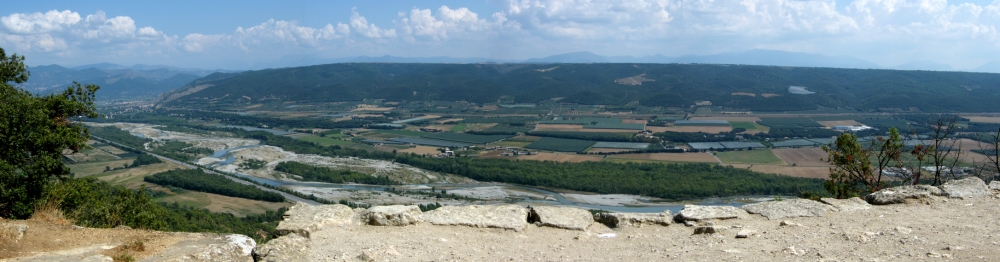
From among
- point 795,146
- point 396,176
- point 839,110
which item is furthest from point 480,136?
point 839,110

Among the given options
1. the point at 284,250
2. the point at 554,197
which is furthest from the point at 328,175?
the point at 284,250

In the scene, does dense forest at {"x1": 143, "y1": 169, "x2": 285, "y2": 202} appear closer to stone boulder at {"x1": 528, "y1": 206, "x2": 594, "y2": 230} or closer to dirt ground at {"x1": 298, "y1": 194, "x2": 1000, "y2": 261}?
stone boulder at {"x1": 528, "y1": 206, "x2": 594, "y2": 230}

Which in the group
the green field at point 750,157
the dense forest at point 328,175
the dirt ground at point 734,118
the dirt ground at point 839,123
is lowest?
the dense forest at point 328,175

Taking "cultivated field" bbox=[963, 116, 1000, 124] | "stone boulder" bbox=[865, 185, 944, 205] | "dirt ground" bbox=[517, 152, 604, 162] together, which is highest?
"stone boulder" bbox=[865, 185, 944, 205]

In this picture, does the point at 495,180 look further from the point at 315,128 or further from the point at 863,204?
the point at 315,128

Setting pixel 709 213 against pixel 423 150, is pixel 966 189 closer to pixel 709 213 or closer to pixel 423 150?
pixel 709 213

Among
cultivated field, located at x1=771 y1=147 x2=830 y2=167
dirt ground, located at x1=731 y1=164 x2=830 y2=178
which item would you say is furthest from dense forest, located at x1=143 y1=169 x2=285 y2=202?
cultivated field, located at x1=771 y1=147 x2=830 y2=167

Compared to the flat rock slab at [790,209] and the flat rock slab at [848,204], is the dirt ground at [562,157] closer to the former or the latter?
the flat rock slab at [848,204]

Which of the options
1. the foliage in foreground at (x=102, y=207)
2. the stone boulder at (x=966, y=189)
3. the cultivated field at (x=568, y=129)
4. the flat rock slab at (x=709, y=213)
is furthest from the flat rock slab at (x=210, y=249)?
the cultivated field at (x=568, y=129)
